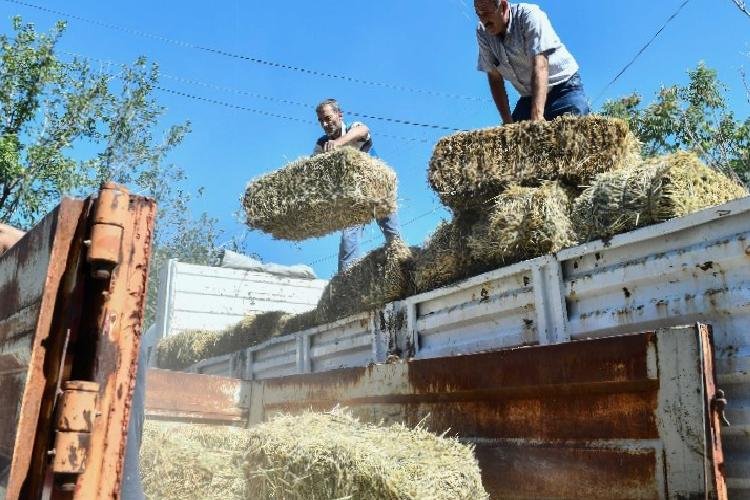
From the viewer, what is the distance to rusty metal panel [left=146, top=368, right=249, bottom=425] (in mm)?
4262

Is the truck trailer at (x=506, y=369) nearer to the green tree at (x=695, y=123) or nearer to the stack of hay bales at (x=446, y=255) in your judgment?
the stack of hay bales at (x=446, y=255)

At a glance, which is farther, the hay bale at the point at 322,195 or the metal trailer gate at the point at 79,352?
the hay bale at the point at 322,195

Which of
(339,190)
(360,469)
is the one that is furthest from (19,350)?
(339,190)

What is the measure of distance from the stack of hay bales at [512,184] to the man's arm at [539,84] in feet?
1.14

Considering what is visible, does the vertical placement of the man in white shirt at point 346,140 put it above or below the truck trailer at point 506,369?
above

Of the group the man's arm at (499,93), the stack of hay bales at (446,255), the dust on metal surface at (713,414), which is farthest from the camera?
the man's arm at (499,93)

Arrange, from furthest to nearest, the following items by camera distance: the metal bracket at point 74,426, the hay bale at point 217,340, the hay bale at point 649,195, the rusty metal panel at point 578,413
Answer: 1. the hay bale at point 217,340
2. the hay bale at point 649,195
3. the rusty metal panel at point 578,413
4. the metal bracket at point 74,426

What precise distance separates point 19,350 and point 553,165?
11.0ft

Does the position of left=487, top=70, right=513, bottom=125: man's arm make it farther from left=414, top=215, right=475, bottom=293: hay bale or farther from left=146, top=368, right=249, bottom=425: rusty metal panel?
left=146, top=368, right=249, bottom=425: rusty metal panel

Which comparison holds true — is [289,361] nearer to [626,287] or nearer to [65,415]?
[626,287]

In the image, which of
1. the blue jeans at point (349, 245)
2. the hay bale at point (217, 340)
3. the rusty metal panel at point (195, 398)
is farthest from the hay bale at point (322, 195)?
the rusty metal panel at point (195, 398)

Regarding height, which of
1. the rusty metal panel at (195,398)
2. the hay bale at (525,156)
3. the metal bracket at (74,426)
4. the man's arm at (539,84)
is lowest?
the metal bracket at (74,426)

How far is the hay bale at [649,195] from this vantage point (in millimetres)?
3129

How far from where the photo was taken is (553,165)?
4293mm
